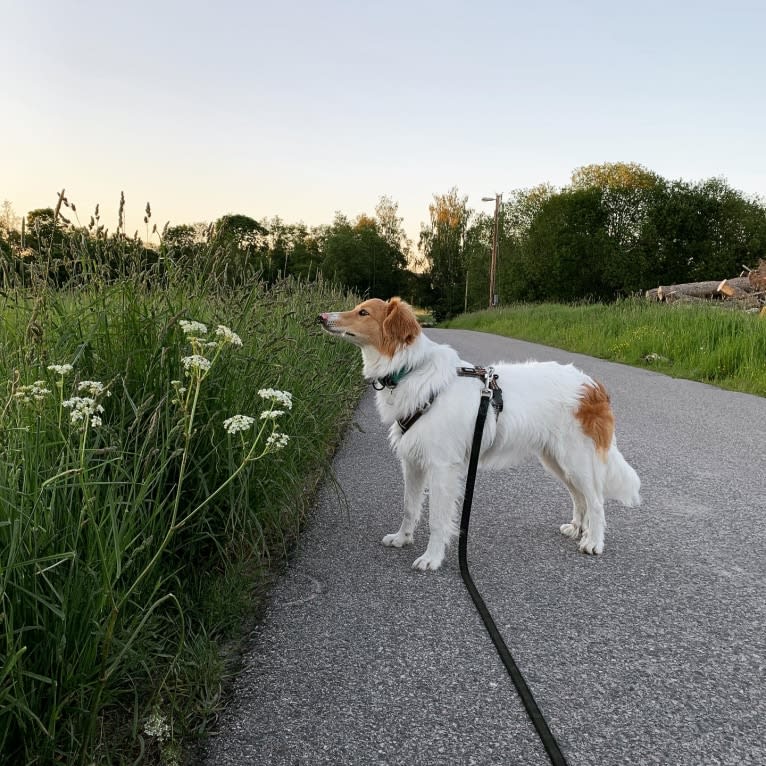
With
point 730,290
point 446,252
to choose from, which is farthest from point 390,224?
point 730,290

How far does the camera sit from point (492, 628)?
2.58 meters

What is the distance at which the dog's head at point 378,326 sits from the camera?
3.63m

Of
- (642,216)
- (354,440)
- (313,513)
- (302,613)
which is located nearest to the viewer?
(302,613)

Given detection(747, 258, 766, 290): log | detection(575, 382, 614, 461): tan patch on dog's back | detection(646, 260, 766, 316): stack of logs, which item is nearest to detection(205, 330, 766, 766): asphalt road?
detection(575, 382, 614, 461): tan patch on dog's back

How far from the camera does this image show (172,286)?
3.42 metres

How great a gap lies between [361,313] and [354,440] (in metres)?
2.79

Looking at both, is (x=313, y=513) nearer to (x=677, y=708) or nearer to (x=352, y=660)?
(x=352, y=660)

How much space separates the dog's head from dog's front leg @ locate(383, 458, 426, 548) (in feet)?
2.35

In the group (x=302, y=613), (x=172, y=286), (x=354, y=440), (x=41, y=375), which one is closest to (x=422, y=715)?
(x=302, y=613)

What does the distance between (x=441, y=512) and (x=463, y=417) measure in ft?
1.83

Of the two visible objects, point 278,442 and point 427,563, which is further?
point 427,563

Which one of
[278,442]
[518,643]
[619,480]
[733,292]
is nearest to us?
[278,442]

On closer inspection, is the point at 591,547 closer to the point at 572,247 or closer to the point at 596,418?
the point at 596,418

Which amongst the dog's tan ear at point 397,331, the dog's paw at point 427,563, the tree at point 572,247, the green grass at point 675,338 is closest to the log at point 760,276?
the green grass at point 675,338
